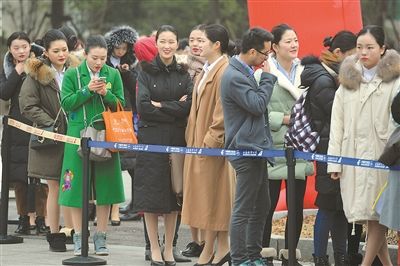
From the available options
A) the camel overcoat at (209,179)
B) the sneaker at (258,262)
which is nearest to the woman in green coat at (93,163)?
the camel overcoat at (209,179)

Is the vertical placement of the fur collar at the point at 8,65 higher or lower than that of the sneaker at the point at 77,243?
higher

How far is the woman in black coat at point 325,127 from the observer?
9414 mm

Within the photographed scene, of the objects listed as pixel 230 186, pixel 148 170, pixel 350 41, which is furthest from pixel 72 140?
pixel 350 41

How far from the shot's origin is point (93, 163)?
10.6 metres

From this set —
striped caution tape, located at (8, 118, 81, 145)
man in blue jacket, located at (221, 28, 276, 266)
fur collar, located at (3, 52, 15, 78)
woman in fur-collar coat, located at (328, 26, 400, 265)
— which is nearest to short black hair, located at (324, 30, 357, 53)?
woman in fur-collar coat, located at (328, 26, 400, 265)

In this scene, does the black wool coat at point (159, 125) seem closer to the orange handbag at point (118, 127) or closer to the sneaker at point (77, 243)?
the orange handbag at point (118, 127)

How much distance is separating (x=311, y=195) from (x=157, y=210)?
9.82 ft

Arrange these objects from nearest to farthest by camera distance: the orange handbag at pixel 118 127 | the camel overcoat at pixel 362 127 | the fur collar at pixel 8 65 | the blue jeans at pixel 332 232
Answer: the camel overcoat at pixel 362 127
the blue jeans at pixel 332 232
the orange handbag at pixel 118 127
the fur collar at pixel 8 65

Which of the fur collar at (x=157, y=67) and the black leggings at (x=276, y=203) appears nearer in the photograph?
the black leggings at (x=276, y=203)

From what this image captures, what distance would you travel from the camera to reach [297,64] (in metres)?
10.3

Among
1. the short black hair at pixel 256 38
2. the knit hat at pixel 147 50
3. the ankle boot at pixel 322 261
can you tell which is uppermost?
the knit hat at pixel 147 50

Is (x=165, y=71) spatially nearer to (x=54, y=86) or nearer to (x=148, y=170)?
(x=148, y=170)

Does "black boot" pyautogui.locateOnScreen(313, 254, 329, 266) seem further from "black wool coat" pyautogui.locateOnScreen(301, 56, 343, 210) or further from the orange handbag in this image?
the orange handbag

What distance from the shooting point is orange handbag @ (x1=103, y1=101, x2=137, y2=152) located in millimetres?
10359
